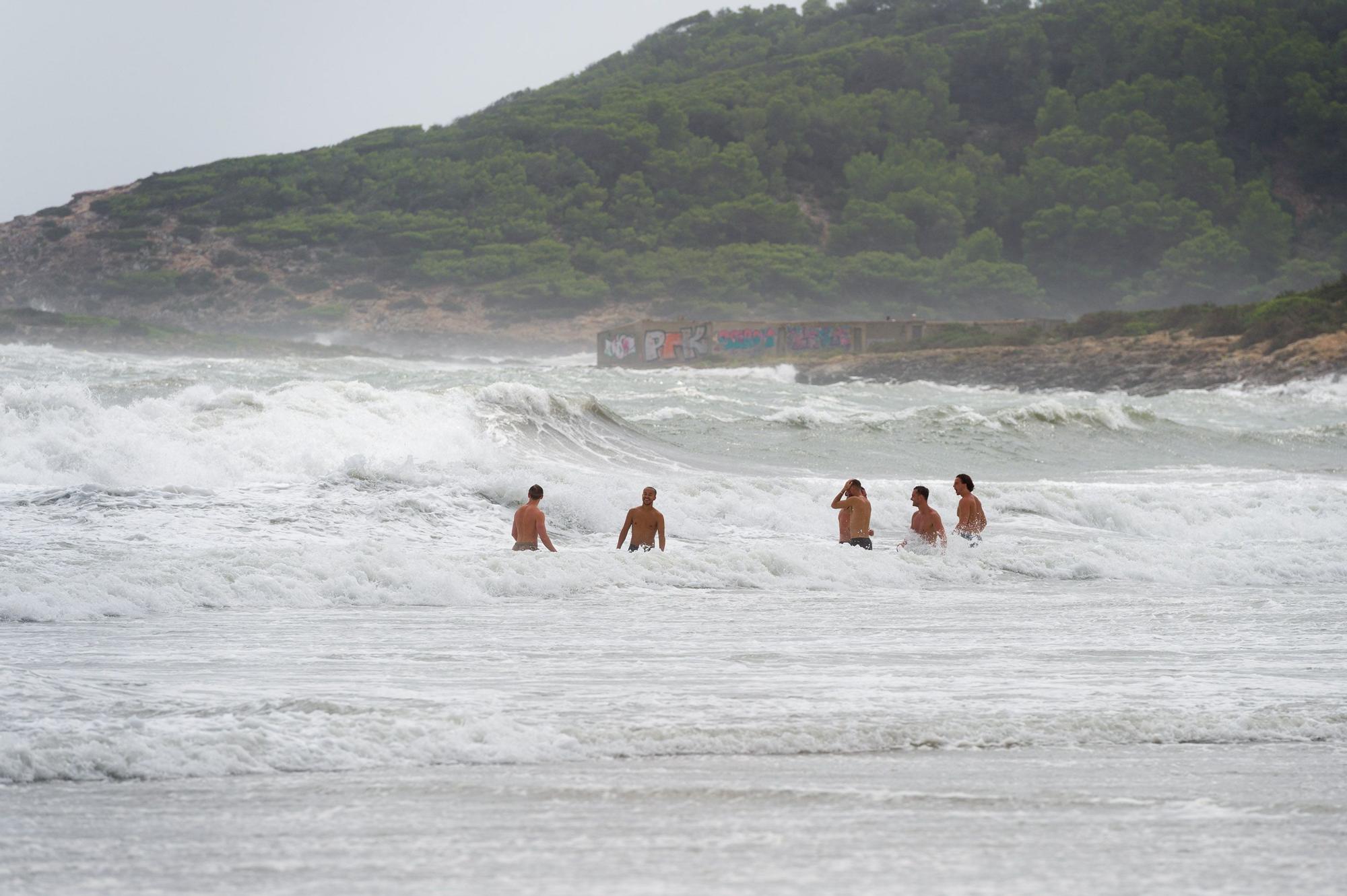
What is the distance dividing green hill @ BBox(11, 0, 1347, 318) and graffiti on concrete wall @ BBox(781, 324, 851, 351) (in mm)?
24122

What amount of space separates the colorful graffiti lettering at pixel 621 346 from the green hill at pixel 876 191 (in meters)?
21.9

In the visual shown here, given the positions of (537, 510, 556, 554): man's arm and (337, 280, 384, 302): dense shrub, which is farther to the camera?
(337, 280, 384, 302): dense shrub

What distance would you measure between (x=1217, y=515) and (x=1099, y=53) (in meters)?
115

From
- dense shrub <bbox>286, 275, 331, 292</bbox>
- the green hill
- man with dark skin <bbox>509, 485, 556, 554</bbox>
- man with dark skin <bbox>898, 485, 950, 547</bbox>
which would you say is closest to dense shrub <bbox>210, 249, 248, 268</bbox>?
the green hill

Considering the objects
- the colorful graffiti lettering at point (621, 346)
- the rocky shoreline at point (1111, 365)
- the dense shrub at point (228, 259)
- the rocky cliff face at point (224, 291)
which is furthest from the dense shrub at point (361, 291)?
the rocky shoreline at point (1111, 365)

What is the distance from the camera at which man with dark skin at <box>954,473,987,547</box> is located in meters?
13.0

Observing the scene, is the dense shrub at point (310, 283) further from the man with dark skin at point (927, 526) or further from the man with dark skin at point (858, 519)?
the man with dark skin at point (927, 526)

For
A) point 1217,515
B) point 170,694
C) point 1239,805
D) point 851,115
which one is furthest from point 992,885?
Result: point 851,115

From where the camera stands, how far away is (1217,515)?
16.4m

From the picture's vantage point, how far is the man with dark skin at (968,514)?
12984 mm

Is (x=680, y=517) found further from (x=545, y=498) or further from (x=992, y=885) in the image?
(x=992, y=885)

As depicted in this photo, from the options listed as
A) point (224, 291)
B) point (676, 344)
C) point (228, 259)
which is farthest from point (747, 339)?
point (228, 259)

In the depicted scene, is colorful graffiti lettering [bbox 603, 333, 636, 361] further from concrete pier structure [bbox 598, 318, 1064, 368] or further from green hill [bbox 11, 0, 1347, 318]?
green hill [bbox 11, 0, 1347, 318]

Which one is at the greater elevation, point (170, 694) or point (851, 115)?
point (851, 115)
